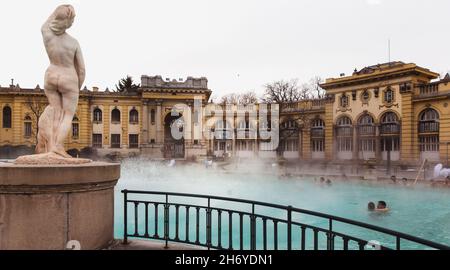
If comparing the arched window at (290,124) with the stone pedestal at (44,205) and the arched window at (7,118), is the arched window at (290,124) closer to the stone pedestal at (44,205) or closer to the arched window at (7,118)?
the arched window at (7,118)

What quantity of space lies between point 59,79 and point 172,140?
47829 mm

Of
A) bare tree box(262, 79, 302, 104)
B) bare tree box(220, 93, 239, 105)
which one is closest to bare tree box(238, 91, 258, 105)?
bare tree box(220, 93, 239, 105)

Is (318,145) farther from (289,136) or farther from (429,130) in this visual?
(429,130)

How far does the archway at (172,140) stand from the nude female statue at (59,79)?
1762 inches

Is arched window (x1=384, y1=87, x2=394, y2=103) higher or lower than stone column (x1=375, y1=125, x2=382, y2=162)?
higher

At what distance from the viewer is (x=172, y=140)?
53.3 meters

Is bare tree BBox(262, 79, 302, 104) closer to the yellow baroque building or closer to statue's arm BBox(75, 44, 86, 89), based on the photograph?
the yellow baroque building

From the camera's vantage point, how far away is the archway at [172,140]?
51375 millimetres

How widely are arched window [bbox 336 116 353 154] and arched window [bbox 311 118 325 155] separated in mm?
2064

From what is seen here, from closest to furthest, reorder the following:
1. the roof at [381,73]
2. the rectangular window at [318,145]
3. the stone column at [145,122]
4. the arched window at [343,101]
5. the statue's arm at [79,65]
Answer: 1. the statue's arm at [79,65]
2. the roof at [381,73]
3. the arched window at [343,101]
4. the rectangular window at [318,145]
5. the stone column at [145,122]

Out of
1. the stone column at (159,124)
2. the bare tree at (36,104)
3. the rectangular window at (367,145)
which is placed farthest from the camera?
the stone column at (159,124)

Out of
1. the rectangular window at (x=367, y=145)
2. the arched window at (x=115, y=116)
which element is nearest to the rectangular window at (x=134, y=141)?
the arched window at (x=115, y=116)

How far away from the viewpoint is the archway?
51375 mm
